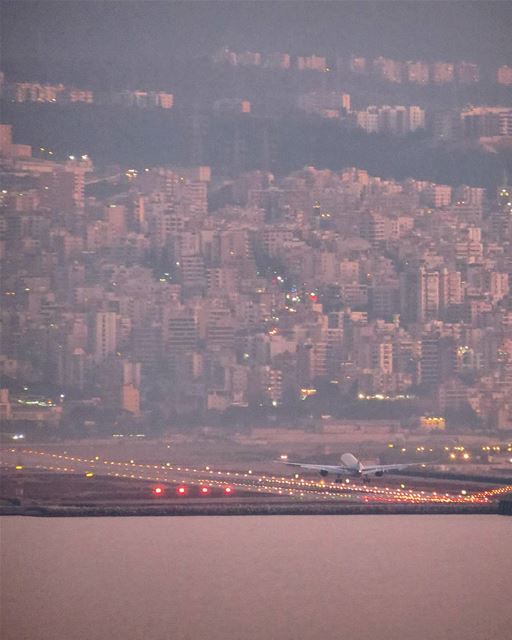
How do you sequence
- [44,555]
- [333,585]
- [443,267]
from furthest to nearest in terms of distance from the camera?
[443,267] → [44,555] → [333,585]

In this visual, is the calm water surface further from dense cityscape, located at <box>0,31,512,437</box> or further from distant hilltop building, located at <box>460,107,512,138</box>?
distant hilltop building, located at <box>460,107,512,138</box>

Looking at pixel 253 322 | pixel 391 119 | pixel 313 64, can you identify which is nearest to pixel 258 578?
pixel 253 322

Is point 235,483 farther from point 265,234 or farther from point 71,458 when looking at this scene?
point 265,234

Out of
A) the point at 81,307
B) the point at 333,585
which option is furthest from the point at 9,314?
the point at 333,585

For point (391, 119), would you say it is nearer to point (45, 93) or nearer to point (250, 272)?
point (45, 93)

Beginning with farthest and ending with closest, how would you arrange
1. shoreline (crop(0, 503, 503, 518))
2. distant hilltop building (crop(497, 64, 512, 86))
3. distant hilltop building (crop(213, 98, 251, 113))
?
distant hilltop building (crop(213, 98, 251, 113))
distant hilltop building (crop(497, 64, 512, 86))
shoreline (crop(0, 503, 503, 518))

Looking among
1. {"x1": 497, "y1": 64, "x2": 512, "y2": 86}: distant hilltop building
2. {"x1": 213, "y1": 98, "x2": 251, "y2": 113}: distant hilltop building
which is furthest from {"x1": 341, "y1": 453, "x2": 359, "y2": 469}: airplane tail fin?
{"x1": 213, "y1": 98, "x2": 251, "y2": 113}: distant hilltop building

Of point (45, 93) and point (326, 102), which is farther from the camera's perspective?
point (326, 102)

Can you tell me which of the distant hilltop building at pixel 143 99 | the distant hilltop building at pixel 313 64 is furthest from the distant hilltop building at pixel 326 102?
the distant hilltop building at pixel 143 99

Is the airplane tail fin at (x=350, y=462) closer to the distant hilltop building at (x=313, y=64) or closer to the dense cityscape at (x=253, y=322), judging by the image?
the dense cityscape at (x=253, y=322)
